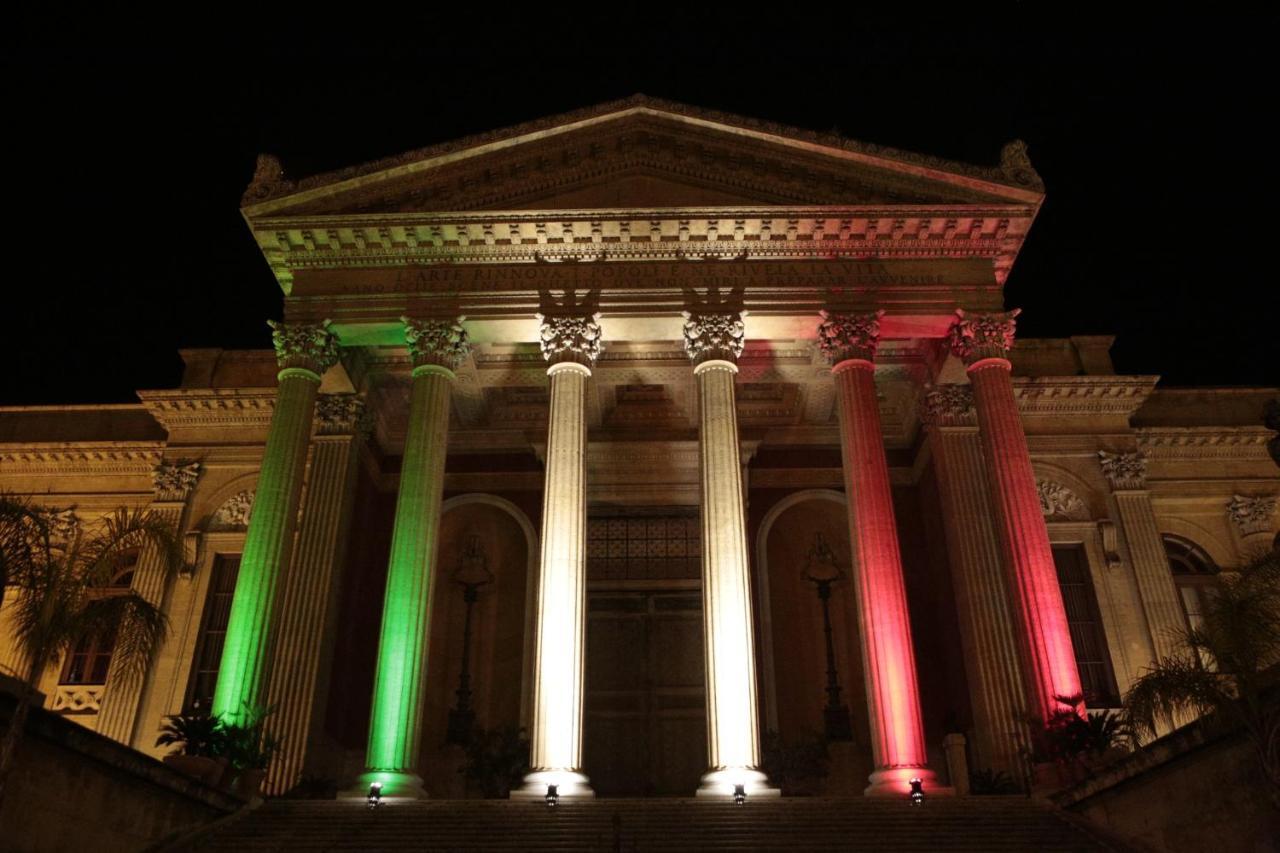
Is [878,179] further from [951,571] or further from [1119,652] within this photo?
[1119,652]

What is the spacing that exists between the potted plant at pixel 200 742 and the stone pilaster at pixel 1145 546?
19043 mm

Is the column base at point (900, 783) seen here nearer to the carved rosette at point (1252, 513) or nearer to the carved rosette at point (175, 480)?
the carved rosette at point (1252, 513)

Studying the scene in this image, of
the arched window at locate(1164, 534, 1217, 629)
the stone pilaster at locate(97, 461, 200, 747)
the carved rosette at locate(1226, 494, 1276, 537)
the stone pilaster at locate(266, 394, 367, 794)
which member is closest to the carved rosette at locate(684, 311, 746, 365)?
the stone pilaster at locate(266, 394, 367, 794)

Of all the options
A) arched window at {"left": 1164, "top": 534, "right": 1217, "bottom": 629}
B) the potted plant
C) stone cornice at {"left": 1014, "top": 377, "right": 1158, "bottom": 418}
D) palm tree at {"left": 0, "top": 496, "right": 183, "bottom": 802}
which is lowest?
the potted plant

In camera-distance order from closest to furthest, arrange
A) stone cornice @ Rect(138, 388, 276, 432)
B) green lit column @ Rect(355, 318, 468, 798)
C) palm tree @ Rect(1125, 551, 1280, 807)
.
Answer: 1. palm tree @ Rect(1125, 551, 1280, 807)
2. green lit column @ Rect(355, 318, 468, 798)
3. stone cornice @ Rect(138, 388, 276, 432)

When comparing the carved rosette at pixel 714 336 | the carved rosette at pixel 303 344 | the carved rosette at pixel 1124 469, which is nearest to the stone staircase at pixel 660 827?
the carved rosette at pixel 714 336

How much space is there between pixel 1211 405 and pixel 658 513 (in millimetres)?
14836

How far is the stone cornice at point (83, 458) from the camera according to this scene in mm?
26453

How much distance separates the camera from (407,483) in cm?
1920

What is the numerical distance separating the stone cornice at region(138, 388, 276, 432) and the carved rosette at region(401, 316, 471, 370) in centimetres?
689

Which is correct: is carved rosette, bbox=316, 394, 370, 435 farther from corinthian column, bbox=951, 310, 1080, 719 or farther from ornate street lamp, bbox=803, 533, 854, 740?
corinthian column, bbox=951, 310, 1080, 719

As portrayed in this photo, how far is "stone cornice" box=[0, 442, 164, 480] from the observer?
1041 inches

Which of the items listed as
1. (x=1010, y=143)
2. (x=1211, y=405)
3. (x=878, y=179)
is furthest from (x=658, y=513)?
(x=1211, y=405)

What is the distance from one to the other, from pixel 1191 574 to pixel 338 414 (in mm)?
21105
